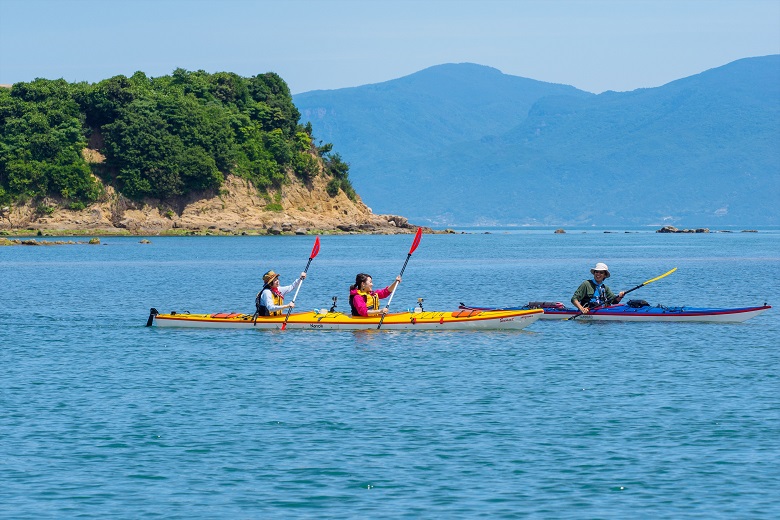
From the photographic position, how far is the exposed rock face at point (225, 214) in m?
127

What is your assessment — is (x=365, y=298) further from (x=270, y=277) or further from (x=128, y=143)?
(x=128, y=143)

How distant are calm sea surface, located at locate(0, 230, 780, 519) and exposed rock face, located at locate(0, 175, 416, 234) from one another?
89.5 m

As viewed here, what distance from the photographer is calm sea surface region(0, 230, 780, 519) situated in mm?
15578

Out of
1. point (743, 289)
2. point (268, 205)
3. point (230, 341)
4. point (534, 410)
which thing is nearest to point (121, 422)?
point (534, 410)

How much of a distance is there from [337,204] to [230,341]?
117 metres

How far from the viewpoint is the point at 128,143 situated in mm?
127438

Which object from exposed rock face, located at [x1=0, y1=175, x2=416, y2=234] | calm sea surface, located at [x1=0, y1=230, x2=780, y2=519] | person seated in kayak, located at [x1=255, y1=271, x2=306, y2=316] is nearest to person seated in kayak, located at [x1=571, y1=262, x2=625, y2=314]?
calm sea surface, located at [x1=0, y1=230, x2=780, y2=519]

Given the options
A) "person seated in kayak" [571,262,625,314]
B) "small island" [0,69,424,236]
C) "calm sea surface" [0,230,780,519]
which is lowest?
"calm sea surface" [0,230,780,519]

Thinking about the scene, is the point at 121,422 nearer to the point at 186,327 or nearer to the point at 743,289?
the point at 186,327

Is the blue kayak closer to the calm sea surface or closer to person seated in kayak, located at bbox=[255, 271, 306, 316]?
the calm sea surface

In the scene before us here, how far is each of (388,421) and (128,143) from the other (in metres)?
112

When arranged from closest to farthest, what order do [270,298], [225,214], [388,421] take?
[388,421], [270,298], [225,214]

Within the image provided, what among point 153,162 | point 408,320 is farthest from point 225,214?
point 408,320

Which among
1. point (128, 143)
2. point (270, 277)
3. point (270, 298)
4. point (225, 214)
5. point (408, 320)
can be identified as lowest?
point (408, 320)
